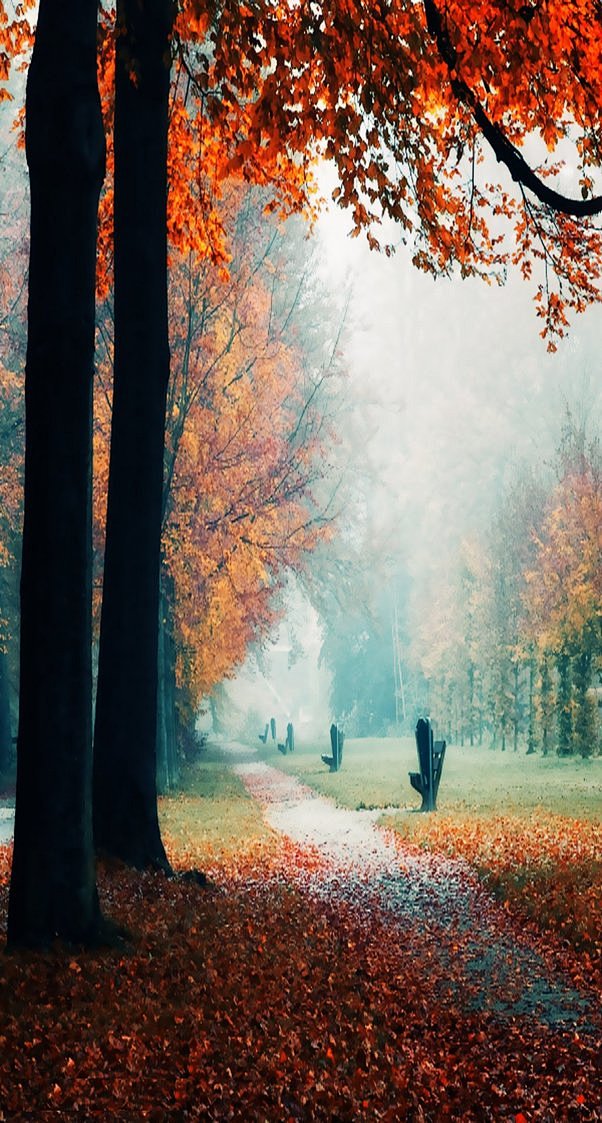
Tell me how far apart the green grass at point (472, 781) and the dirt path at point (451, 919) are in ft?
13.3

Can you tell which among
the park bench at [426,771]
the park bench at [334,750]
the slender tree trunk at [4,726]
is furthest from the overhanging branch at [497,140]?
the park bench at [334,750]

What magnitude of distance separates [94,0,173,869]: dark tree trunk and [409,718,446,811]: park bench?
9378 millimetres

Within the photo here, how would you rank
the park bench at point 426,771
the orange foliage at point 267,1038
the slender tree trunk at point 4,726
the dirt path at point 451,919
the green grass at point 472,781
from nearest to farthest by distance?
the orange foliage at point 267,1038 < the dirt path at point 451,919 < the park bench at point 426,771 < the green grass at point 472,781 < the slender tree trunk at point 4,726

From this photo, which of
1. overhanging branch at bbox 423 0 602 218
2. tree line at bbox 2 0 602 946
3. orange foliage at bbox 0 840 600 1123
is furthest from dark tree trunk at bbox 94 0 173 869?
overhanging branch at bbox 423 0 602 218

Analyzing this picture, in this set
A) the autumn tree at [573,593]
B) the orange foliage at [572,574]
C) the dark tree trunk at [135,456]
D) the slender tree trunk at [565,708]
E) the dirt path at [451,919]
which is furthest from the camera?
the slender tree trunk at [565,708]

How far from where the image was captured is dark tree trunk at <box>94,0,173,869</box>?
9.82 meters

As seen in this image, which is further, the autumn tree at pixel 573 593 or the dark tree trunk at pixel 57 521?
the autumn tree at pixel 573 593

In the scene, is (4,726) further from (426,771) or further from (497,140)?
(497,140)

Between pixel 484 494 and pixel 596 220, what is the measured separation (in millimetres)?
58446

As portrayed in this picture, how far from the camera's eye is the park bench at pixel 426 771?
734 inches

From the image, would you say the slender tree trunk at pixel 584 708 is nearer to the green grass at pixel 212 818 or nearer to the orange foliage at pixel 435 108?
the green grass at pixel 212 818

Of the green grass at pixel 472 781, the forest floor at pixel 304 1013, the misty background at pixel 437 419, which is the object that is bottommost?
the green grass at pixel 472 781

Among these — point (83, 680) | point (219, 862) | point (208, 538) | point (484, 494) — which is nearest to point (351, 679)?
point (484, 494)

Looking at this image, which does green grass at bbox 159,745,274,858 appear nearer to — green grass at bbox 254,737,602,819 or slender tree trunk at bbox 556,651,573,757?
green grass at bbox 254,737,602,819
